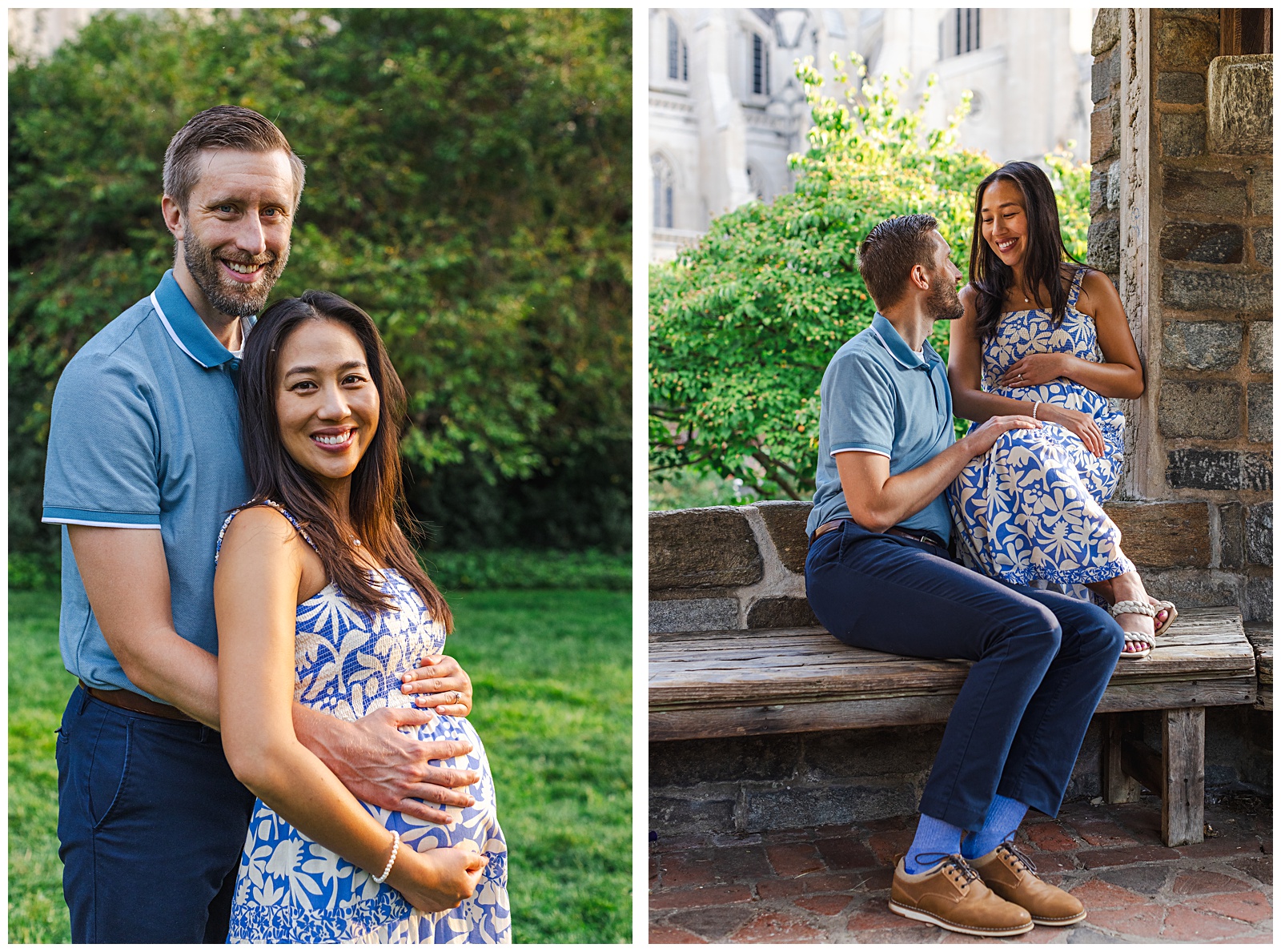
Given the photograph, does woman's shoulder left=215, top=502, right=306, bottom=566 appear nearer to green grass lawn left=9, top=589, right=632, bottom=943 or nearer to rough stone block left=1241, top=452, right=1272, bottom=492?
green grass lawn left=9, top=589, right=632, bottom=943

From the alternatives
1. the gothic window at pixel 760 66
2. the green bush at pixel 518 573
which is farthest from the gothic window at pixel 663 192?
the green bush at pixel 518 573

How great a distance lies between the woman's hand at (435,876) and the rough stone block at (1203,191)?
2839mm

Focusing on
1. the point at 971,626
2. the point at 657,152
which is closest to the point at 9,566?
the point at 971,626

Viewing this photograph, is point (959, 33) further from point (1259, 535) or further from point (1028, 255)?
point (1028, 255)

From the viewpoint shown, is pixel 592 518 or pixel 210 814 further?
pixel 592 518

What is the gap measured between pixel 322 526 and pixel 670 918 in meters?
1.39

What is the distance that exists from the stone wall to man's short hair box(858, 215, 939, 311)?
3.37 feet

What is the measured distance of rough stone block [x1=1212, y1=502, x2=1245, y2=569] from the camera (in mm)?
3221

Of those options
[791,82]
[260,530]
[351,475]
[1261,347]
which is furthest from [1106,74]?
[791,82]

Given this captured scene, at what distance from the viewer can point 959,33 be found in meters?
36.9

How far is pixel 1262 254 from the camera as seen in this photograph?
127 inches

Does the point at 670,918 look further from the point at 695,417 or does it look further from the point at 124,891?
the point at 695,417

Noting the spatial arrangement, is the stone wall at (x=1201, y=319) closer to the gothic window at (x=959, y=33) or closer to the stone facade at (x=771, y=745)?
the stone facade at (x=771, y=745)

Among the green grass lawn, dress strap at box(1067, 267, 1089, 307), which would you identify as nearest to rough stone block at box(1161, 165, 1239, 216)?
dress strap at box(1067, 267, 1089, 307)
